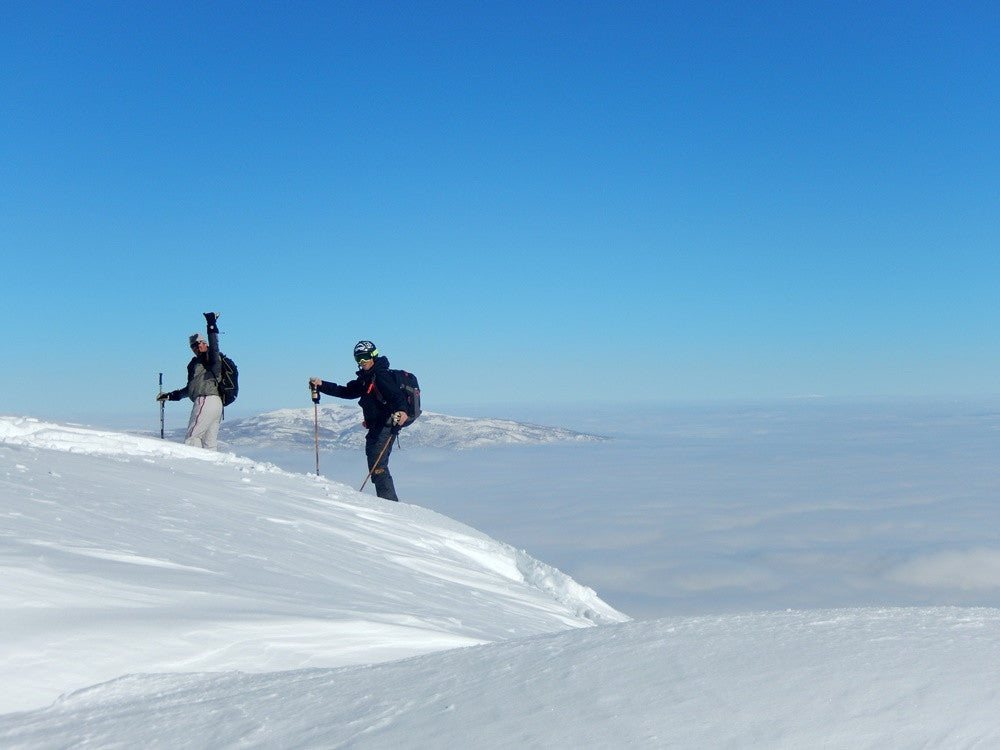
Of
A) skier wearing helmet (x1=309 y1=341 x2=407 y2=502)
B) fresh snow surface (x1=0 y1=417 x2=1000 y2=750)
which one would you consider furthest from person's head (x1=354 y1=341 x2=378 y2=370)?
fresh snow surface (x1=0 y1=417 x2=1000 y2=750)

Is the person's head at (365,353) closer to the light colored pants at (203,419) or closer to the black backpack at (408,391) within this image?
the black backpack at (408,391)

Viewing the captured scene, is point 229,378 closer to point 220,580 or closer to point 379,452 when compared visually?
point 379,452

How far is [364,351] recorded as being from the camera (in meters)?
10.4

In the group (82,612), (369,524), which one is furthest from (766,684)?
(369,524)

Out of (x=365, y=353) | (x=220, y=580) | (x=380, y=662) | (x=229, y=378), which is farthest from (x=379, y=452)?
(x=380, y=662)

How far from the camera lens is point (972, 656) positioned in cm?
215

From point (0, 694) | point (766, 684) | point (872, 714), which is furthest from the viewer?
point (0, 694)

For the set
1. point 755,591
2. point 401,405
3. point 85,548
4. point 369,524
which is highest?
A: point 401,405

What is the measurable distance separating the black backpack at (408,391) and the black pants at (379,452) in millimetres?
297

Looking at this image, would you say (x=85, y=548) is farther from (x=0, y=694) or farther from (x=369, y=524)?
(x=369, y=524)

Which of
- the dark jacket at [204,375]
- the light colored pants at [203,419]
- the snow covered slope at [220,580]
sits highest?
the dark jacket at [204,375]

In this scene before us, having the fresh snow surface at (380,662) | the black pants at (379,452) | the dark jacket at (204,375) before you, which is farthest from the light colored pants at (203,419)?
the fresh snow surface at (380,662)

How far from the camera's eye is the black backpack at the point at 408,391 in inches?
408

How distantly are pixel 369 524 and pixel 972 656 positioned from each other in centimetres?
636
